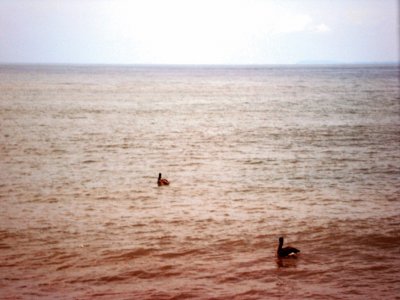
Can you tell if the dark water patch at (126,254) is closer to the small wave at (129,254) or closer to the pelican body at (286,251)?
the small wave at (129,254)

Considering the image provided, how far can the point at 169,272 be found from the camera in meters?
13.6

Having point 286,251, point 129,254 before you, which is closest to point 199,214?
point 129,254

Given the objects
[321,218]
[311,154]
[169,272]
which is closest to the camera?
[169,272]

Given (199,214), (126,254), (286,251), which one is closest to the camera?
(286,251)

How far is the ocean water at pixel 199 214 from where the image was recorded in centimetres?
1295

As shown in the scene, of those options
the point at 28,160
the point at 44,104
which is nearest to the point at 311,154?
the point at 28,160

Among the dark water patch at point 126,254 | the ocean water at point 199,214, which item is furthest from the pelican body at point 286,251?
the dark water patch at point 126,254

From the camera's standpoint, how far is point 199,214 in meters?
18.6

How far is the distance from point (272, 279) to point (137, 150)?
20.1 meters

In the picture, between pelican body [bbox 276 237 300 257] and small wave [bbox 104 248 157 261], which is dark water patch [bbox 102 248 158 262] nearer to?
small wave [bbox 104 248 157 261]

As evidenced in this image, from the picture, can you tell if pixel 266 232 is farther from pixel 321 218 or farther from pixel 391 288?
pixel 391 288

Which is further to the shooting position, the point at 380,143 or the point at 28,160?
the point at 380,143

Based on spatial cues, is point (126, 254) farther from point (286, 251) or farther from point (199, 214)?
point (286, 251)

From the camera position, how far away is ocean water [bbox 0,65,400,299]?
1295 cm
